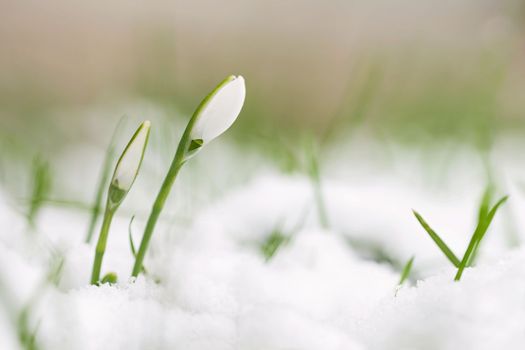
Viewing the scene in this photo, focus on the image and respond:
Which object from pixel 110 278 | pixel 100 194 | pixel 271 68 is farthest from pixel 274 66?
pixel 110 278

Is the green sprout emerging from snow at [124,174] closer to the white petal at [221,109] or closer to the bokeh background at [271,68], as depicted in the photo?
the white petal at [221,109]

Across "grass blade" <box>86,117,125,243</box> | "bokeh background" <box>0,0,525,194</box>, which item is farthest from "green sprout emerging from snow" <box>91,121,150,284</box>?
"bokeh background" <box>0,0,525,194</box>

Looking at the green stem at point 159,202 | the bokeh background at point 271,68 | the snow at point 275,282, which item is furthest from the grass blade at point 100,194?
the bokeh background at point 271,68

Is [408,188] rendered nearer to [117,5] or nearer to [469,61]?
[469,61]

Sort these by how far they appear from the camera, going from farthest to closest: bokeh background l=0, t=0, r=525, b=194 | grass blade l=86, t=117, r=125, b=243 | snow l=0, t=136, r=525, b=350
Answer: bokeh background l=0, t=0, r=525, b=194, grass blade l=86, t=117, r=125, b=243, snow l=0, t=136, r=525, b=350

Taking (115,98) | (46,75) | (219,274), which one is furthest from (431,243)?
(46,75)

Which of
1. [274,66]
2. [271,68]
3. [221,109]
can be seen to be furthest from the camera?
[271,68]

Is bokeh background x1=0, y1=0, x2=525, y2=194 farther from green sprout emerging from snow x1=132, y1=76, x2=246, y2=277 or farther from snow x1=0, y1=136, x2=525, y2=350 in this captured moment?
green sprout emerging from snow x1=132, y1=76, x2=246, y2=277

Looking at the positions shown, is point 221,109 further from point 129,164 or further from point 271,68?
point 271,68
